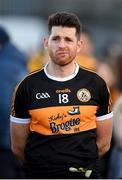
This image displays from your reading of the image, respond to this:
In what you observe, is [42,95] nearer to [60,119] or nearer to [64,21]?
[60,119]

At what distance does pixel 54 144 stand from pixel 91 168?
371 mm

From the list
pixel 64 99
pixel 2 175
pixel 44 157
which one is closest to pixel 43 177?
pixel 44 157

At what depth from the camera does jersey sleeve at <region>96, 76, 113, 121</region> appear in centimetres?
683

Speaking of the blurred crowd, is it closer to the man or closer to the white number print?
the man

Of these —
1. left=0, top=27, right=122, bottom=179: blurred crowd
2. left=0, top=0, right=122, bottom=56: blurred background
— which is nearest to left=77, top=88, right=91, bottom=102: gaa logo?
left=0, top=27, right=122, bottom=179: blurred crowd

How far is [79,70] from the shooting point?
6875 mm

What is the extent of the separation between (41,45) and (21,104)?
36.1 feet

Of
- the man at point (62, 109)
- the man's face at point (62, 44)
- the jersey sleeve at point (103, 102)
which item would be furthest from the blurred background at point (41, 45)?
the man's face at point (62, 44)

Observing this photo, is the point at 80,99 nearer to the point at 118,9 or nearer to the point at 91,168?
the point at 91,168

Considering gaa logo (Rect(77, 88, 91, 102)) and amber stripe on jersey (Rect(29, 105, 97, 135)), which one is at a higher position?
gaa logo (Rect(77, 88, 91, 102))

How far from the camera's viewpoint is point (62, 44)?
6.67 metres

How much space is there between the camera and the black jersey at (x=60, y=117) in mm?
6695

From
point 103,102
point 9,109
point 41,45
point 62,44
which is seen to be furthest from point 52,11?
point 62,44

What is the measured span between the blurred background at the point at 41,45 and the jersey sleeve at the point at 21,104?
148 centimetres
